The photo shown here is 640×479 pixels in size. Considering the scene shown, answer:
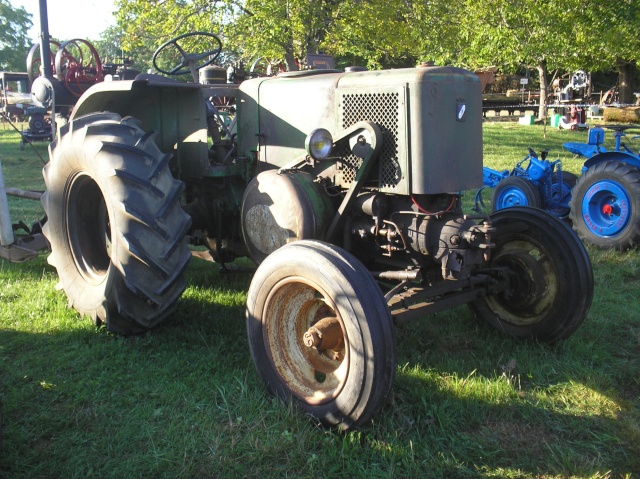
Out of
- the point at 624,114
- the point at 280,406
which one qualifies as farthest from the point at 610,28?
the point at 280,406

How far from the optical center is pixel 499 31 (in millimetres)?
21656

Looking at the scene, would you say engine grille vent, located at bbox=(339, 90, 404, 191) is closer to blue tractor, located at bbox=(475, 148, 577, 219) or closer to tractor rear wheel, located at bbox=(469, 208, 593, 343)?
tractor rear wheel, located at bbox=(469, 208, 593, 343)

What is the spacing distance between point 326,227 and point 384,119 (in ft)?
2.36

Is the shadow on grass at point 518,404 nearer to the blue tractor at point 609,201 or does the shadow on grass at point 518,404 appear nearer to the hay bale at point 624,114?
the blue tractor at point 609,201

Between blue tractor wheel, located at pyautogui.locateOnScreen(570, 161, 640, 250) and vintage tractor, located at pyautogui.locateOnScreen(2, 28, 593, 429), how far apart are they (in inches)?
107

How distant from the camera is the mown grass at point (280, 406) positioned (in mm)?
2643

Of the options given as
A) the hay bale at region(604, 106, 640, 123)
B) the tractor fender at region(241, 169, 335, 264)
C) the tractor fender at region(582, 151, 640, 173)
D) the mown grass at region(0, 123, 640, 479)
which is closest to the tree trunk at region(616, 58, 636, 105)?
the hay bale at region(604, 106, 640, 123)

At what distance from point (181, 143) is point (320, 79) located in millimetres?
1271

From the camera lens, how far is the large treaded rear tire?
343cm

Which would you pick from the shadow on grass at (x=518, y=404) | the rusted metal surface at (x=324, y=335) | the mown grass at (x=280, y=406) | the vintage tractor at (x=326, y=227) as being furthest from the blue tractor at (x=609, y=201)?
the rusted metal surface at (x=324, y=335)

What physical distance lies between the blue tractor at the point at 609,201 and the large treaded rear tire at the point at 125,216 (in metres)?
4.71

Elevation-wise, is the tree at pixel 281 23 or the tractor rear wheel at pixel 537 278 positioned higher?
the tree at pixel 281 23

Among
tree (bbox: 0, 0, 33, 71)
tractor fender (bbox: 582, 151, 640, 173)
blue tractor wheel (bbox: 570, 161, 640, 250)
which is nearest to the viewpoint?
blue tractor wheel (bbox: 570, 161, 640, 250)

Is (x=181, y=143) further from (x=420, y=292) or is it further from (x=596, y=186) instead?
(x=596, y=186)
